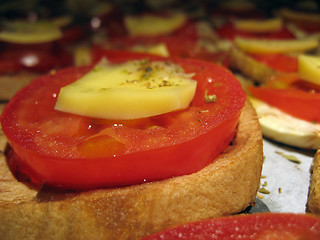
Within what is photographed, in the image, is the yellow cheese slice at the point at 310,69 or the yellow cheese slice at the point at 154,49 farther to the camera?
the yellow cheese slice at the point at 154,49

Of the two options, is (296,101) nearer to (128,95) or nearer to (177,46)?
(128,95)

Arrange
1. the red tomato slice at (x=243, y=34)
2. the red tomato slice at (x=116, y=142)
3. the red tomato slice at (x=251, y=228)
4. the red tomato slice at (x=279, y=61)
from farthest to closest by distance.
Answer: the red tomato slice at (x=243, y=34), the red tomato slice at (x=279, y=61), the red tomato slice at (x=116, y=142), the red tomato slice at (x=251, y=228)

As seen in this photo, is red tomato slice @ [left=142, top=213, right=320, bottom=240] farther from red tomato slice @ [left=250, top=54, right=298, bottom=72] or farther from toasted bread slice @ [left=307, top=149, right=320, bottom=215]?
red tomato slice @ [left=250, top=54, right=298, bottom=72]

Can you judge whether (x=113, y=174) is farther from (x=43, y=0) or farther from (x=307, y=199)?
(x=43, y=0)

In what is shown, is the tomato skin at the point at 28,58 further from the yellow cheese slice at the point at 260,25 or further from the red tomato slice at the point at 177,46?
the yellow cheese slice at the point at 260,25

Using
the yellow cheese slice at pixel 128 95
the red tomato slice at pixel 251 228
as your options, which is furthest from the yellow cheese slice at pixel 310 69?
the red tomato slice at pixel 251 228
